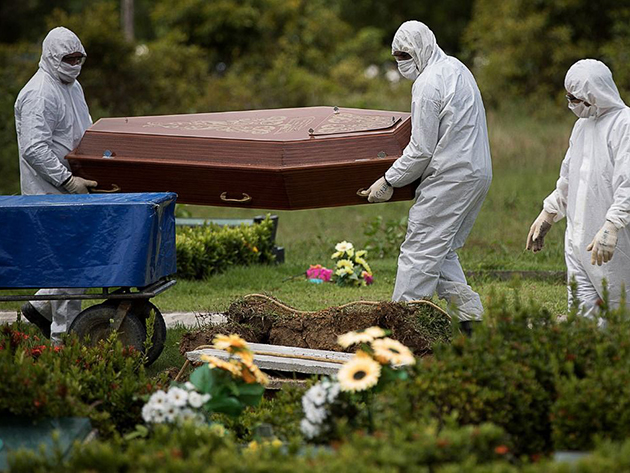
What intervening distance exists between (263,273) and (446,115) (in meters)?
3.47

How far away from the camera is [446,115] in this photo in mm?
6070

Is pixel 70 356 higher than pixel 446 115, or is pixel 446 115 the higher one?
pixel 446 115

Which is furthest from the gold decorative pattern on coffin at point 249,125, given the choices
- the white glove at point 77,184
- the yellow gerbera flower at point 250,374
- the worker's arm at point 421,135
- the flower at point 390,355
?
the flower at point 390,355

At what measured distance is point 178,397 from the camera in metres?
3.91

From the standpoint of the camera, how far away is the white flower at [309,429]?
380 cm

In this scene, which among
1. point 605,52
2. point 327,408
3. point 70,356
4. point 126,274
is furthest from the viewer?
point 605,52

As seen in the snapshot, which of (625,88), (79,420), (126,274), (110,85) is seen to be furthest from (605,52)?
(79,420)

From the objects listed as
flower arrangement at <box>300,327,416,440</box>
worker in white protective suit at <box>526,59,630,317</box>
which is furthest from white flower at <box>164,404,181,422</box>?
worker in white protective suit at <box>526,59,630,317</box>

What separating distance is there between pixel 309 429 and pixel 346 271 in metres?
4.77

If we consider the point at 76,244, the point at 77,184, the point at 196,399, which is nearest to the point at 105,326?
the point at 76,244

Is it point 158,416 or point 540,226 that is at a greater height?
point 540,226

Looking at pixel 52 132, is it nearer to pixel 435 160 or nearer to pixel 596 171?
pixel 435 160

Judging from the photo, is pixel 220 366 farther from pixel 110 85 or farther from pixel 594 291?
pixel 110 85

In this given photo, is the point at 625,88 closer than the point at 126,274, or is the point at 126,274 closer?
the point at 126,274
